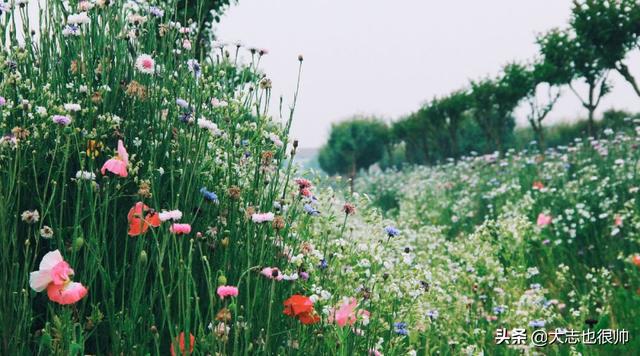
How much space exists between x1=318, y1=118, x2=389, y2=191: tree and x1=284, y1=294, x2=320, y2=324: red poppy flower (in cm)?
3791

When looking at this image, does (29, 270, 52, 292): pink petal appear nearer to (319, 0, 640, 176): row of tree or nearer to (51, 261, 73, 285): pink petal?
(51, 261, 73, 285): pink petal

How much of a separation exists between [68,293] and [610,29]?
592 inches

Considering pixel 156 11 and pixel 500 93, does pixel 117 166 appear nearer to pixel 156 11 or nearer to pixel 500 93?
pixel 156 11

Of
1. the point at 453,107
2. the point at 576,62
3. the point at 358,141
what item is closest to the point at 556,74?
the point at 576,62

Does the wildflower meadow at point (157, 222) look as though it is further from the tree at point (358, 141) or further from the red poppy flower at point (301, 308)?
the tree at point (358, 141)

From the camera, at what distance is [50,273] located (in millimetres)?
2135

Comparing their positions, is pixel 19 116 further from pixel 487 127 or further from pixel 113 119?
pixel 487 127

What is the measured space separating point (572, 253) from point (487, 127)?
16.0 meters

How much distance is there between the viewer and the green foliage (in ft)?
136

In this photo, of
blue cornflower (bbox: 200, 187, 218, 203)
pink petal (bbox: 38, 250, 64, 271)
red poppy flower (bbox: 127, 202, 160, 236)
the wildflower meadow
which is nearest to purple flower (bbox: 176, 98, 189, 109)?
the wildflower meadow

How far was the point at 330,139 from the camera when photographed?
142ft

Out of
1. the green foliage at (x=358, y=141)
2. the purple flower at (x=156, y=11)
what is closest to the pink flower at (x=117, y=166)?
the purple flower at (x=156, y=11)

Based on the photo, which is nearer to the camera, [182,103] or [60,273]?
[60,273]

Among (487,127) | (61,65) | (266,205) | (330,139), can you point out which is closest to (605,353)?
(266,205)
